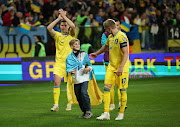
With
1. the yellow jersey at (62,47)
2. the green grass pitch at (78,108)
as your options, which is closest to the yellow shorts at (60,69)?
the yellow jersey at (62,47)

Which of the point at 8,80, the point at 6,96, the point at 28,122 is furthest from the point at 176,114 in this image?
the point at 8,80

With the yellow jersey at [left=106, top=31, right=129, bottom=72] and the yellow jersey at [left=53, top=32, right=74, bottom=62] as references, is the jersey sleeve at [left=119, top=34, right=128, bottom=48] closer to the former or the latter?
the yellow jersey at [left=106, top=31, right=129, bottom=72]

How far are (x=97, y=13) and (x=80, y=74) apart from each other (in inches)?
556

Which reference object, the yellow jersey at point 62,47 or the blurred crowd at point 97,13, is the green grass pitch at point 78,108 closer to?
the yellow jersey at point 62,47

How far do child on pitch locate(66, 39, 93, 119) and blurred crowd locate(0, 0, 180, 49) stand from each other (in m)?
9.60

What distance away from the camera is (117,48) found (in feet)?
29.6

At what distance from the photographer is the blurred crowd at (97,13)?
20125 millimetres

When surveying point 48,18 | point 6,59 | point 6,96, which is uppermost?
point 48,18

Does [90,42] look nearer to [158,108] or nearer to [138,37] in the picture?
[138,37]

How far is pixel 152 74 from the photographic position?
66.4ft

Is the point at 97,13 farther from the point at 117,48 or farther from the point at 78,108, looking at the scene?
the point at 117,48

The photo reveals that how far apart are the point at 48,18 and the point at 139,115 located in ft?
41.3

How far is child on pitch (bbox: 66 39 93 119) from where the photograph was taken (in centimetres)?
932

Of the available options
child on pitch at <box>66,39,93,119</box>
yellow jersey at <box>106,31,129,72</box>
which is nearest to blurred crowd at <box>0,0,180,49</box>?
child on pitch at <box>66,39,93,119</box>
